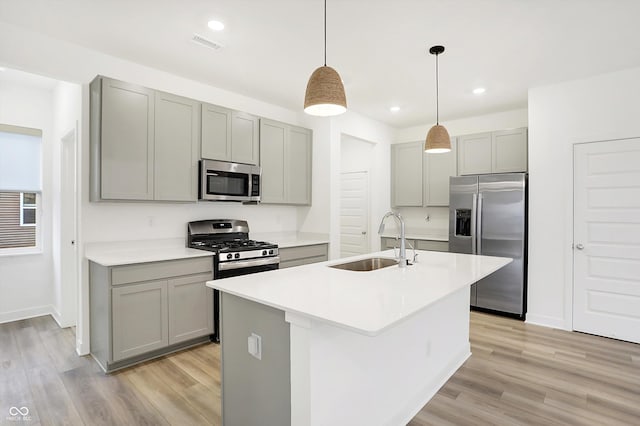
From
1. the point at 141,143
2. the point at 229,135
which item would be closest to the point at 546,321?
the point at 229,135

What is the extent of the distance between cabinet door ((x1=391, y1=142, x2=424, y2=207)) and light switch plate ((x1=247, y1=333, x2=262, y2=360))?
13.7 feet

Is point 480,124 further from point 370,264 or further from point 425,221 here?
point 370,264

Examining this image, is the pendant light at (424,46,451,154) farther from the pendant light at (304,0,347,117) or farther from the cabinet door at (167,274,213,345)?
the cabinet door at (167,274,213,345)

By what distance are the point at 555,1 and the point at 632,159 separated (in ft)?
6.87

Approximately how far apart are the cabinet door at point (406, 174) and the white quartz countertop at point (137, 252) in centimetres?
339

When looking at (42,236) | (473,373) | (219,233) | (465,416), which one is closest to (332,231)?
(219,233)

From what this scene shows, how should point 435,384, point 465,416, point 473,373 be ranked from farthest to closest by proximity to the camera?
point 473,373 < point 435,384 < point 465,416

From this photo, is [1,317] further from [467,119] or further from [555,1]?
[467,119]

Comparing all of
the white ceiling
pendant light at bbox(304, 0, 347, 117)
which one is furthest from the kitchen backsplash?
pendant light at bbox(304, 0, 347, 117)

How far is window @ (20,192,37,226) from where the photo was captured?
407cm

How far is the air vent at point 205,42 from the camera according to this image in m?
2.81

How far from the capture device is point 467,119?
5223 millimetres

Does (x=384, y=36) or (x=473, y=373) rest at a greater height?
(x=384, y=36)

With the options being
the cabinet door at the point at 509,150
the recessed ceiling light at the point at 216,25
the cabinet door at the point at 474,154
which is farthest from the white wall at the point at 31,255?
the cabinet door at the point at 509,150
